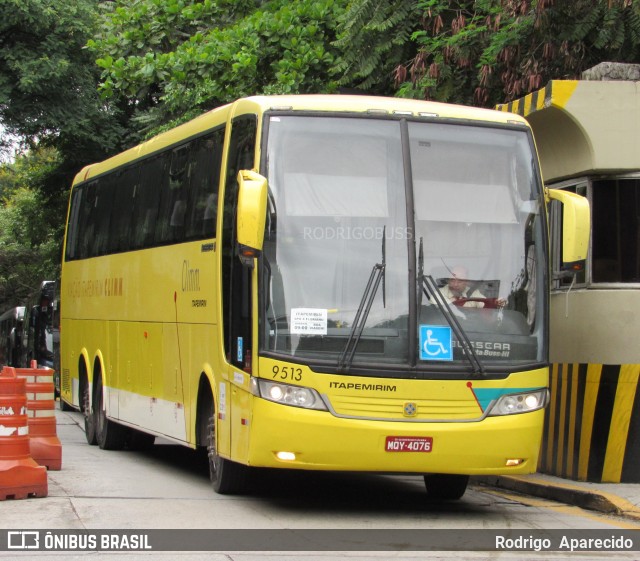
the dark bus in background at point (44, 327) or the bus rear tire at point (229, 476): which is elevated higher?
the dark bus in background at point (44, 327)

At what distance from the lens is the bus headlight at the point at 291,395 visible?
9805 mm

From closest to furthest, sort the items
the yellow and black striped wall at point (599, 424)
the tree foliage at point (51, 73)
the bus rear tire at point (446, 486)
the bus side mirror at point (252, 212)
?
1. the bus side mirror at point (252, 212)
2. the bus rear tire at point (446, 486)
3. the yellow and black striped wall at point (599, 424)
4. the tree foliage at point (51, 73)

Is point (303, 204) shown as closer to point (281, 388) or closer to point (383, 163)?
point (383, 163)

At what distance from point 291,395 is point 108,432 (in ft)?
24.4

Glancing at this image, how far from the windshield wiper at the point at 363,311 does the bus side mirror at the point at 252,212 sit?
3.11ft

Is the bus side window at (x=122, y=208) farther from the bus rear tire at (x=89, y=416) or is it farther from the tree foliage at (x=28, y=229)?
the tree foliage at (x=28, y=229)

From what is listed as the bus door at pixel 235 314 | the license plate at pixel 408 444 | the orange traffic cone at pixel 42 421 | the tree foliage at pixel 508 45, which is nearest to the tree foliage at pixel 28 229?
the tree foliage at pixel 508 45

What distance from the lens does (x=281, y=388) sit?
32.4 feet

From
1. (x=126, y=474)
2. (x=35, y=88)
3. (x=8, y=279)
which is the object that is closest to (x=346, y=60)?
(x=126, y=474)

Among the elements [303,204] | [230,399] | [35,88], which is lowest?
[230,399]

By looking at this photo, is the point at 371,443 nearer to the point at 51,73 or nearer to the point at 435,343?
the point at 435,343

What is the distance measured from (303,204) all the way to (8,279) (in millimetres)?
58636

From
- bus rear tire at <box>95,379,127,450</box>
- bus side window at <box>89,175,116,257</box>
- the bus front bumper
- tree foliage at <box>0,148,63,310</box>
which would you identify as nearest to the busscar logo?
the bus front bumper

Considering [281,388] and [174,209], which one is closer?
[281,388]
